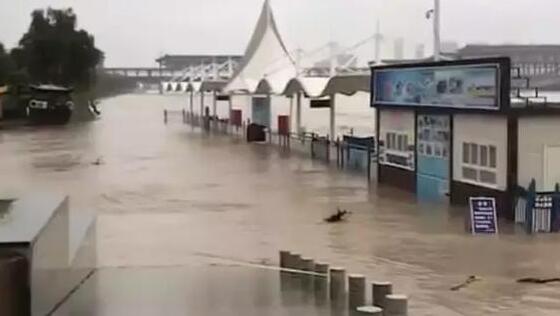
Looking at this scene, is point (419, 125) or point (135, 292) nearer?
point (135, 292)

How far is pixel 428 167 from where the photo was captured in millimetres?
25047

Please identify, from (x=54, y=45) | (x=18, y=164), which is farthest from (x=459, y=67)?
(x=54, y=45)

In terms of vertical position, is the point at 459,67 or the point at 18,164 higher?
the point at 459,67

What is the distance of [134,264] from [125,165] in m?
21.9

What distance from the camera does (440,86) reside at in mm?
24750

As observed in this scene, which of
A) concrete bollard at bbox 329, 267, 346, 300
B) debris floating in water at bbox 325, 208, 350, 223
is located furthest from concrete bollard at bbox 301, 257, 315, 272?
debris floating in water at bbox 325, 208, 350, 223

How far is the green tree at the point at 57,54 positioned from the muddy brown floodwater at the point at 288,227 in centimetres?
5889

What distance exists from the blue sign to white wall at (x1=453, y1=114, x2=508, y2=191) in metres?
2.41

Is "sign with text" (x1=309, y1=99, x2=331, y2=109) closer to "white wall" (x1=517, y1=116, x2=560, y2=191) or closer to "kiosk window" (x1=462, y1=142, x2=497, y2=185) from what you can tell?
"kiosk window" (x1=462, y1=142, x2=497, y2=185)

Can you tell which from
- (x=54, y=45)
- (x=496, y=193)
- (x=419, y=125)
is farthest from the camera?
(x=54, y=45)

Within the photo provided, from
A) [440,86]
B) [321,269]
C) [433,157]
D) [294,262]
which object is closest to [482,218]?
[433,157]

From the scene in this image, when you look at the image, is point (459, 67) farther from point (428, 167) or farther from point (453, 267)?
point (453, 267)

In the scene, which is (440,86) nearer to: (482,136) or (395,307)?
(482,136)

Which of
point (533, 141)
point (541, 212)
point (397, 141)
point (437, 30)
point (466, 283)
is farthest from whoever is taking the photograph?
point (437, 30)
